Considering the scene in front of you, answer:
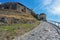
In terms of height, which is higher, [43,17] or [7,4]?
[7,4]

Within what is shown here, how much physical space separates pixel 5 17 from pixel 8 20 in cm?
159

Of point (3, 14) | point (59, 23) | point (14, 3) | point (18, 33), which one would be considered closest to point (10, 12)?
point (3, 14)

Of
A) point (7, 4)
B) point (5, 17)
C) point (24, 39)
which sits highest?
point (7, 4)

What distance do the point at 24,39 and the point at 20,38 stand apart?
35.0 inches

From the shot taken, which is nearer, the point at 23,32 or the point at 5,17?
the point at 23,32

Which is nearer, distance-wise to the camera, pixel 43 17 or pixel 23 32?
pixel 23 32

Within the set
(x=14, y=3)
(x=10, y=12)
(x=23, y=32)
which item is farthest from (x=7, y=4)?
(x=23, y=32)

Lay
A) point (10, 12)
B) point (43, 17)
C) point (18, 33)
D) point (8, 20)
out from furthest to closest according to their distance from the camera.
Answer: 1. point (43, 17)
2. point (10, 12)
3. point (8, 20)
4. point (18, 33)

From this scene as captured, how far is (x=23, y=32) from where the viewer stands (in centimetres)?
3016

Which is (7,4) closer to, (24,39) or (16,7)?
(16,7)

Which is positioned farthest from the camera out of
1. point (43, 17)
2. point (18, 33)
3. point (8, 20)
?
point (43, 17)

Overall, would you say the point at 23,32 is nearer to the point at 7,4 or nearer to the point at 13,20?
the point at 13,20

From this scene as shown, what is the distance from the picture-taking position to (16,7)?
5709 centimetres

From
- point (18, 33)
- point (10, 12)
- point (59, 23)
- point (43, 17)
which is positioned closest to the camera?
point (18, 33)
